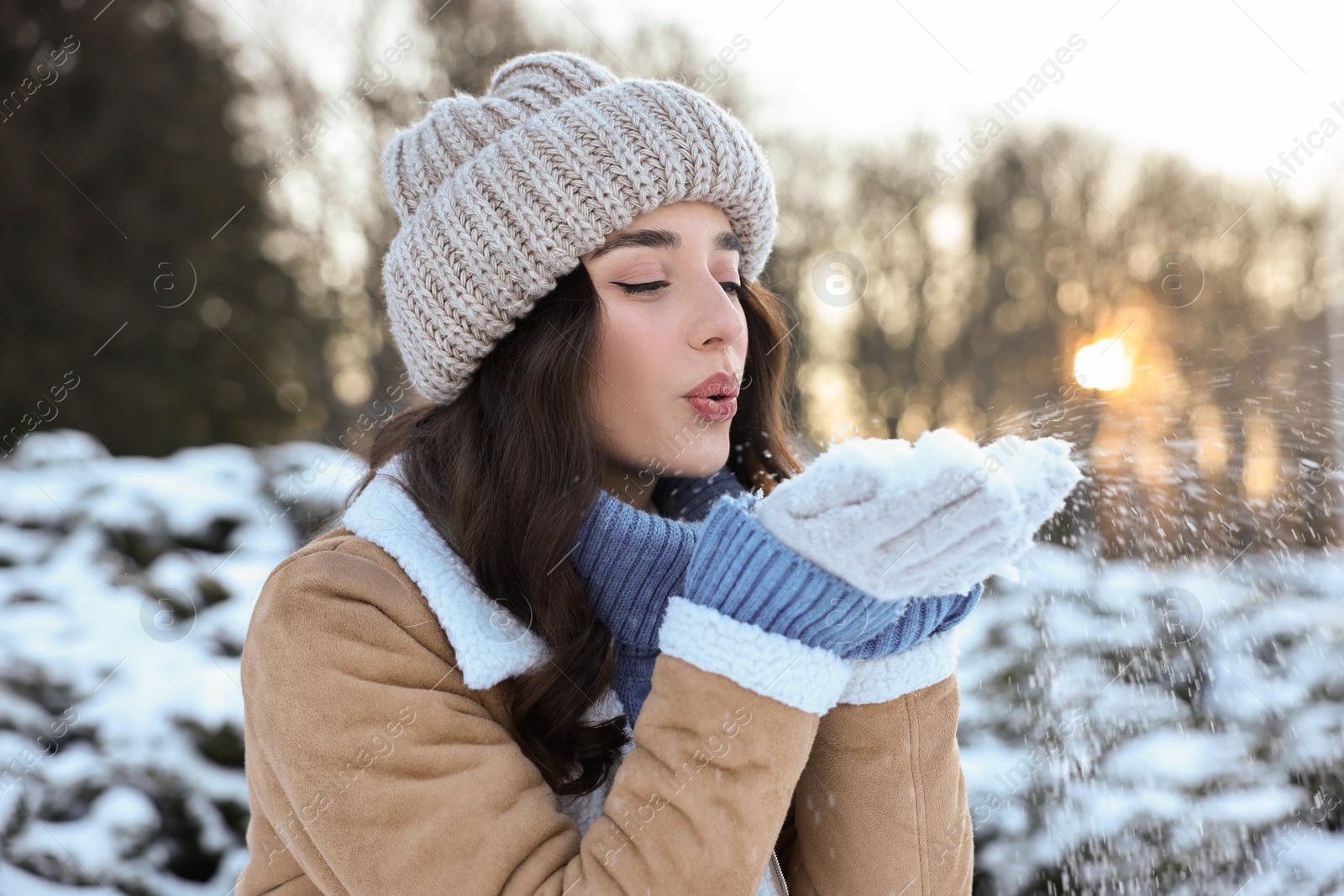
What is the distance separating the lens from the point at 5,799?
2.97 m

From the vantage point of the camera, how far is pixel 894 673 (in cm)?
143

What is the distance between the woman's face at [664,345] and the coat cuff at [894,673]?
481 millimetres

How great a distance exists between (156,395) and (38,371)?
34.5 inches

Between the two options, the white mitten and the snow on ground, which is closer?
the white mitten

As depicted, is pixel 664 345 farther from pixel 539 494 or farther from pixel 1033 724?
pixel 1033 724

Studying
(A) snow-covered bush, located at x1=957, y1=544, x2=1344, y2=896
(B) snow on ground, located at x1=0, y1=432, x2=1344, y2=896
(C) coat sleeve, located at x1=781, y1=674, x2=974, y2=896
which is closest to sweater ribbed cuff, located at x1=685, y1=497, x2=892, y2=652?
(C) coat sleeve, located at x1=781, y1=674, x2=974, y2=896

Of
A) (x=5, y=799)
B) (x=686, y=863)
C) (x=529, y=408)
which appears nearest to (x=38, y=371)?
(x=5, y=799)

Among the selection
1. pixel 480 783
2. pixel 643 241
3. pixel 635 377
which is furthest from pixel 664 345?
pixel 480 783

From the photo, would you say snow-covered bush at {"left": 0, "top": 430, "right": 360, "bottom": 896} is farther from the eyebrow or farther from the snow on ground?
the eyebrow

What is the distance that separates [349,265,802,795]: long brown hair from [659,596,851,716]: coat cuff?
0.31 meters

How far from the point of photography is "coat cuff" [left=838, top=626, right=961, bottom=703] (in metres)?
1.42

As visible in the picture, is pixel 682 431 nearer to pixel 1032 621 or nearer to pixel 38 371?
pixel 1032 621

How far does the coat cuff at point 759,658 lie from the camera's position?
1.26 metres

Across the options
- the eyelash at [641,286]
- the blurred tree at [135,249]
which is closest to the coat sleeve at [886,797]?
the eyelash at [641,286]
